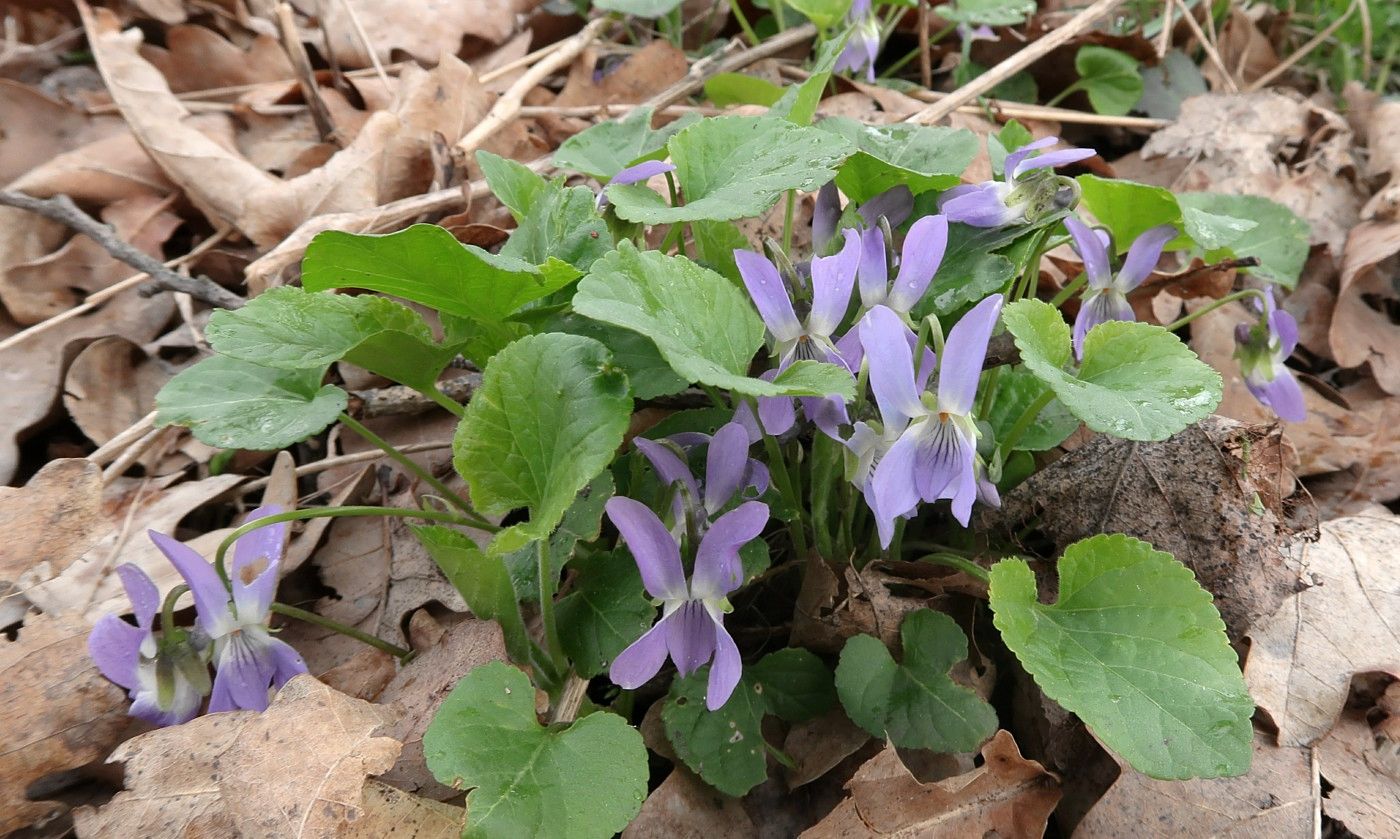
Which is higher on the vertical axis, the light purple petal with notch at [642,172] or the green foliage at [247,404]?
the light purple petal with notch at [642,172]

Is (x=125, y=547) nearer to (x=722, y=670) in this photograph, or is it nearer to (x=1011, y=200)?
(x=722, y=670)

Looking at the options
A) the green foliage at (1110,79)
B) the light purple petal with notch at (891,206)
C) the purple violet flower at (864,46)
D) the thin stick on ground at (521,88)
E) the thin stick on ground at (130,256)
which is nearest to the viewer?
the light purple petal with notch at (891,206)

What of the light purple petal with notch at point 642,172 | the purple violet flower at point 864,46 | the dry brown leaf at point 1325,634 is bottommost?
the dry brown leaf at point 1325,634

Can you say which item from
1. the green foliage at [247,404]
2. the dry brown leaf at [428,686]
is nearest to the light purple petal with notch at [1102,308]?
the dry brown leaf at [428,686]

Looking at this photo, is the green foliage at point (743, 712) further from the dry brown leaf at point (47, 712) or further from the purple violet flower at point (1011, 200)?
the dry brown leaf at point (47, 712)

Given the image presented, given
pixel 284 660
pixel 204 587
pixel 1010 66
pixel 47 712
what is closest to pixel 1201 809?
pixel 284 660

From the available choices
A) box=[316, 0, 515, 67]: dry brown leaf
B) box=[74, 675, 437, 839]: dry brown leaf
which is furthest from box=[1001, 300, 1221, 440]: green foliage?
box=[316, 0, 515, 67]: dry brown leaf

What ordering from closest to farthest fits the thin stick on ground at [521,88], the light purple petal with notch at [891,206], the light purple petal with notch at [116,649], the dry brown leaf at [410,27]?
the light purple petal with notch at [116,649] < the light purple petal with notch at [891,206] < the thin stick on ground at [521,88] < the dry brown leaf at [410,27]
